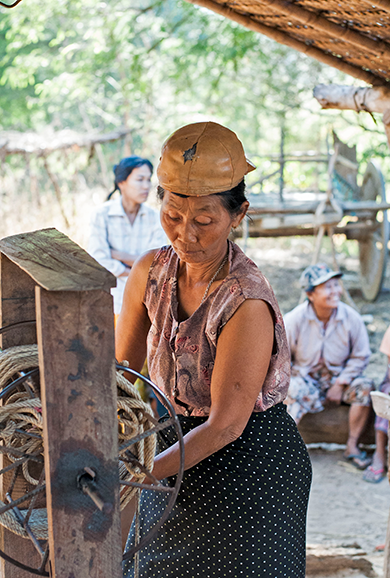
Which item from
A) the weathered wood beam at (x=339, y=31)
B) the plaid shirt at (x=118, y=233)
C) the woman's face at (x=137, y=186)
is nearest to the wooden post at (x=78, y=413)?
the weathered wood beam at (x=339, y=31)

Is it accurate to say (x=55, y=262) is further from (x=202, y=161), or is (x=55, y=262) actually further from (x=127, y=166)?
(x=127, y=166)

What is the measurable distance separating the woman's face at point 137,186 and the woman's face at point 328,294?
1.50m

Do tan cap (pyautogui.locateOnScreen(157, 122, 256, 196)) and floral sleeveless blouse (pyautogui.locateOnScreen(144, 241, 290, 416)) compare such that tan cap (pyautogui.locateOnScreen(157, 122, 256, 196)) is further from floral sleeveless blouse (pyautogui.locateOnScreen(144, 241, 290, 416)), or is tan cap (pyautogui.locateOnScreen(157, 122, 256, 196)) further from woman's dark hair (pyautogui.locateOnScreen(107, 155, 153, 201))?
woman's dark hair (pyautogui.locateOnScreen(107, 155, 153, 201))

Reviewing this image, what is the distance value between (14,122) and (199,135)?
629 inches

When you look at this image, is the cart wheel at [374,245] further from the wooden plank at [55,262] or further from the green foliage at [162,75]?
the wooden plank at [55,262]

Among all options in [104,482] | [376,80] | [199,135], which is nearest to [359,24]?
[376,80]

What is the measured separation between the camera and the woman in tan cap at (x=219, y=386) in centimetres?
136

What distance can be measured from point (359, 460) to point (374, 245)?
193 inches

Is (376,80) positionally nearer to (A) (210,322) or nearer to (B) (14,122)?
(A) (210,322)

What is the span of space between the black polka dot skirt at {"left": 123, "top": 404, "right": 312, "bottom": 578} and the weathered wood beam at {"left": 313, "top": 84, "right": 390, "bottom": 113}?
1.66 m

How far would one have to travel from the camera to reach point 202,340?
4.83 ft

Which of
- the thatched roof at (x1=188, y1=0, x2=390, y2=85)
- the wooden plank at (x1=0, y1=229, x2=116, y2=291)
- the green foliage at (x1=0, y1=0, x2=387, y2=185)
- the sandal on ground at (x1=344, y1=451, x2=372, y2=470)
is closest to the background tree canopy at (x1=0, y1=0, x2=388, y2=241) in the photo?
the green foliage at (x1=0, y1=0, x2=387, y2=185)

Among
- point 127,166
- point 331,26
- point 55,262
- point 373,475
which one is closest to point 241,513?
point 55,262

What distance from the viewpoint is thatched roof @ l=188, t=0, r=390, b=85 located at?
2145 millimetres
